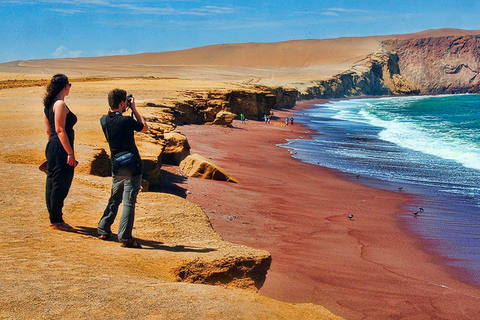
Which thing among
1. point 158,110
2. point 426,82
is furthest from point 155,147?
point 426,82

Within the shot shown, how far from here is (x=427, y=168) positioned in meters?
17.2

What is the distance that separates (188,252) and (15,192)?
2.64 meters

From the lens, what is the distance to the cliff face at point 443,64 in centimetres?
13362

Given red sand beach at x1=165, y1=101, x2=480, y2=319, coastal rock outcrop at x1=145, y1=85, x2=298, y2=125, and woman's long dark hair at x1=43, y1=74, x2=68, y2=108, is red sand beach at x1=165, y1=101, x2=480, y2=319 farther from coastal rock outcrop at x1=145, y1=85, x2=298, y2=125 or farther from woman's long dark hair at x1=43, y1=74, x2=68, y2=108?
coastal rock outcrop at x1=145, y1=85, x2=298, y2=125

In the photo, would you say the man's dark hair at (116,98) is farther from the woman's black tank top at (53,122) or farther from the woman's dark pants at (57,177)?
the woman's dark pants at (57,177)

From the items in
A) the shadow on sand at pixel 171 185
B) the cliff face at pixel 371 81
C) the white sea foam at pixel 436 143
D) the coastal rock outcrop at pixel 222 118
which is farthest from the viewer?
the cliff face at pixel 371 81

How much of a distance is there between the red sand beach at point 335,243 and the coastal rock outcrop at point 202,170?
0.28m

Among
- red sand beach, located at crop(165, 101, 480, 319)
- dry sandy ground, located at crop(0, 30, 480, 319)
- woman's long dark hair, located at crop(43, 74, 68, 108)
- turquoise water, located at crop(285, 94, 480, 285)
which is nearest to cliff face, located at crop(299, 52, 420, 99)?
turquoise water, located at crop(285, 94, 480, 285)

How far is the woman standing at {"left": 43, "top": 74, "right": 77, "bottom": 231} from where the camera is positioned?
493 cm

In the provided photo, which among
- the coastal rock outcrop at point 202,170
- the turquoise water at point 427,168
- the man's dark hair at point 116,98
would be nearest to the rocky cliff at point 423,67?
the turquoise water at point 427,168

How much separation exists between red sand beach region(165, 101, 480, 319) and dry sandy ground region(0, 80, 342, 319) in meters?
1.52

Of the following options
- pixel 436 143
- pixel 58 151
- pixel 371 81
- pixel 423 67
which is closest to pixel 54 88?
pixel 58 151

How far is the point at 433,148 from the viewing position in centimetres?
2284

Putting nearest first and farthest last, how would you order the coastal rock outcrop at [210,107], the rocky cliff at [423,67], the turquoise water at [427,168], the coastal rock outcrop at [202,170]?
the turquoise water at [427,168]
the coastal rock outcrop at [202,170]
the coastal rock outcrop at [210,107]
the rocky cliff at [423,67]
